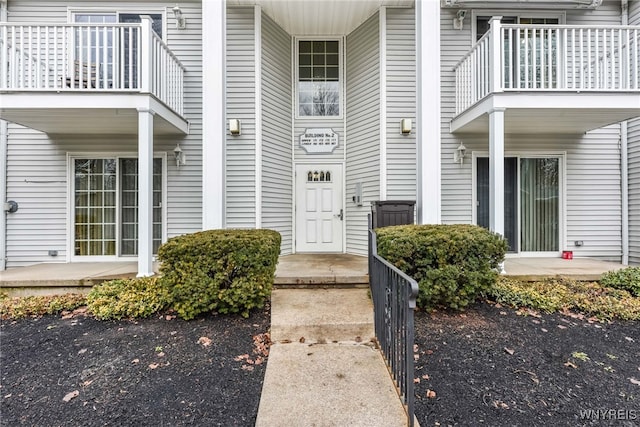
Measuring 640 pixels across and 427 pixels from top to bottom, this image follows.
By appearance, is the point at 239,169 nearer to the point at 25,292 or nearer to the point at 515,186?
the point at 25,292

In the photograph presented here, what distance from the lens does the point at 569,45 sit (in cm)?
594

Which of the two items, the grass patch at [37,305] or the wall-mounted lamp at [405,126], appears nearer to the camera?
the grass patch at [37,305]

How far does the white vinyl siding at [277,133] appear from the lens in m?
6.11

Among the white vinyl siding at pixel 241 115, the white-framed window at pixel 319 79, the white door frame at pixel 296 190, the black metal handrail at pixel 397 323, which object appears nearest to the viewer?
the black metal handrail at pixel 397 323

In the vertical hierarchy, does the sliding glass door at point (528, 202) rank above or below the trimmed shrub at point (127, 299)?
above

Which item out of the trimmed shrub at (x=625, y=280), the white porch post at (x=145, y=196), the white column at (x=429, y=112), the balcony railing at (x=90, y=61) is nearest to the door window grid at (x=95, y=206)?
the balcony railing at (x=90, y=61)

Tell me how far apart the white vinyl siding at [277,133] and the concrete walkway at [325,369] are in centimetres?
254

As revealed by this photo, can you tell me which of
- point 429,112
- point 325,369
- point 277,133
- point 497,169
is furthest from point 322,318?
point 277,133

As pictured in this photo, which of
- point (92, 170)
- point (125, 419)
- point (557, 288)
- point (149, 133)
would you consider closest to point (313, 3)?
point (149, 133)

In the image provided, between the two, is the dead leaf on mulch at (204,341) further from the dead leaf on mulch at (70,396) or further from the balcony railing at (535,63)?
the balcony railing at (535,63)

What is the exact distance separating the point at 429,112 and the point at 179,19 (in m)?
5.04

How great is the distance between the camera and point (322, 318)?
3.29 metres

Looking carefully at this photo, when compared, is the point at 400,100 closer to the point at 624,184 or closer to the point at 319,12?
the point at 319,12

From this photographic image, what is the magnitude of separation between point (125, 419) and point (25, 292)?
378 centimetres
